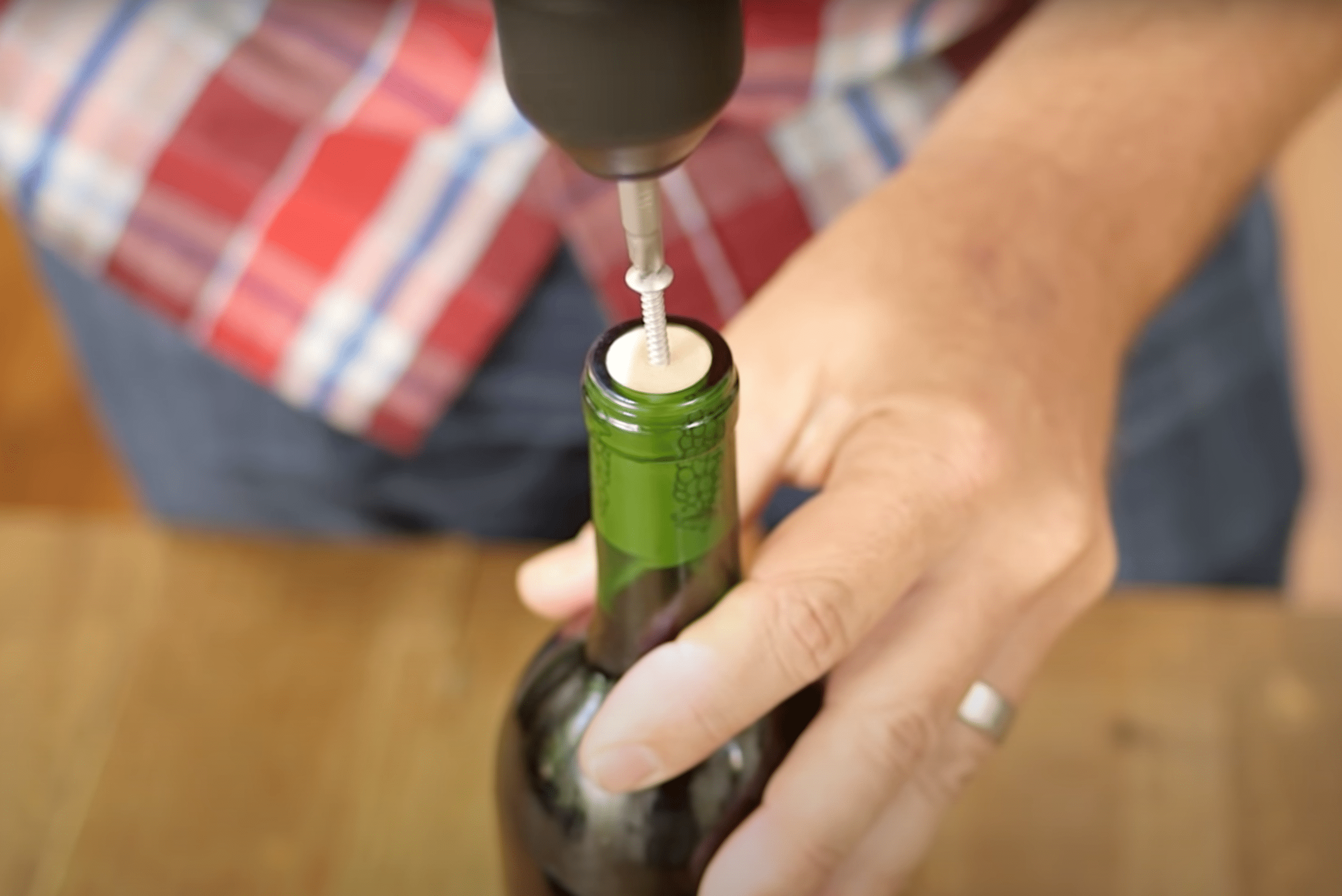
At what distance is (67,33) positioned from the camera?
0.74 m

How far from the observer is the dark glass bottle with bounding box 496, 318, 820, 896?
44 centimetres

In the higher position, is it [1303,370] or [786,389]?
[786,389]

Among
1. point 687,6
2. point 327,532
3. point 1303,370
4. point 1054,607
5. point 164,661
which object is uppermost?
point 687,6

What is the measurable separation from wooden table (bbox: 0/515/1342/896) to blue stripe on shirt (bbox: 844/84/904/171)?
0.82 ft

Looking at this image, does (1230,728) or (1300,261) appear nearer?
(1230,728)

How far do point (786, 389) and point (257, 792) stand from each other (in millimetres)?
300


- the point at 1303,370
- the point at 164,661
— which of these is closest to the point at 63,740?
the point at 164,661

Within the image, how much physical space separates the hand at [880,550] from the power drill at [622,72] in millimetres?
220

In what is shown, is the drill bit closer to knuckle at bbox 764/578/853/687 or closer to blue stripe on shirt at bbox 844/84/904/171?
knuckle at bbox 764/578/853/687

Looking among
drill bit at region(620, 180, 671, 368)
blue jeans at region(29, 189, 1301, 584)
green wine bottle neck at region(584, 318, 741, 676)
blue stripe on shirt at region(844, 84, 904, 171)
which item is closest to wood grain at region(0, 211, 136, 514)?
blue jeans at region(29, 189, 1301, 584)

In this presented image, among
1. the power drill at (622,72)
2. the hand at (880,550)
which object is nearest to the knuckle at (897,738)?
the hand at (880,550)

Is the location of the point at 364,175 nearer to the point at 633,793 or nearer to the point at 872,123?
the point at 872,123

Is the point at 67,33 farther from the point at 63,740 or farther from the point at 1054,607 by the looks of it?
the point at 1054,607

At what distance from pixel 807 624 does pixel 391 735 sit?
26 cm
